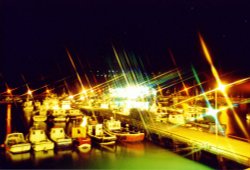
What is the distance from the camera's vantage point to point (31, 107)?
3100 inches

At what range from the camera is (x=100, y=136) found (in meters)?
31.8

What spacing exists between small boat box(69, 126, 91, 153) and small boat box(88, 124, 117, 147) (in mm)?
1237

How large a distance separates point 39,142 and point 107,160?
800 centimetres

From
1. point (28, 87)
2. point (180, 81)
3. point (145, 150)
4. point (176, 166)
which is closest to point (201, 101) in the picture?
point (180, 81)

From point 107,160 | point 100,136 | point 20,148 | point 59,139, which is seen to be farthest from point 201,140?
point 20,148

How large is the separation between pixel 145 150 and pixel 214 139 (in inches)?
348

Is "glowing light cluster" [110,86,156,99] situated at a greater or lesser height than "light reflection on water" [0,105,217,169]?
greater

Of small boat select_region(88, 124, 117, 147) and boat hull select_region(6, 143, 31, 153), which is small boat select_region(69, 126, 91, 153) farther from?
boat hull select_region(6, 143, 31, 153)

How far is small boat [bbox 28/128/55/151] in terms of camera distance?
2759cm

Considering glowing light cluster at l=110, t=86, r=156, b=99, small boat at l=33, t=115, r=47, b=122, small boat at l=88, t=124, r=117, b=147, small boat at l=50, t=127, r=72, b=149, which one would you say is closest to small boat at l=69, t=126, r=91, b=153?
small boat at l=50, t=127, r=72, b=149

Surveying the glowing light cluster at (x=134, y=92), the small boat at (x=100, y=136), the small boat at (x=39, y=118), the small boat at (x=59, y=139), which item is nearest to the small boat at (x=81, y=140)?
the small boat at (x=59, y=139)

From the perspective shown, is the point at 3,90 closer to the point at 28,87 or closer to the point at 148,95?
the point at 28,87

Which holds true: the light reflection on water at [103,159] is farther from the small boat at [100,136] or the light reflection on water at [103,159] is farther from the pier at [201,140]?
the pier at [201,140]

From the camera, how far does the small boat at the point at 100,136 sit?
30.4 metres
